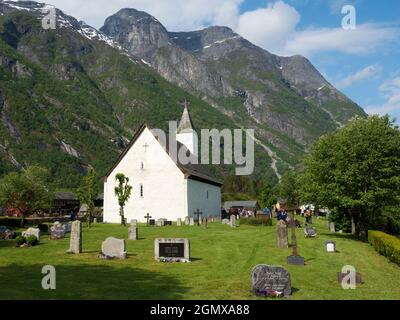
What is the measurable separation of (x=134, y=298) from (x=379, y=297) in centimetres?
807

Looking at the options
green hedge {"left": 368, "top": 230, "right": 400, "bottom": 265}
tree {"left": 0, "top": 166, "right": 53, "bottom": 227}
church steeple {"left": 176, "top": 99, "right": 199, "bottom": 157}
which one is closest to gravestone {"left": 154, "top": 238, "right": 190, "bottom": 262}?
green hedge {"left": 368, "top": 230, "right": 400, "bottom": 265}

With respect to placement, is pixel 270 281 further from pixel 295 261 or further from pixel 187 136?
pixel 187 136

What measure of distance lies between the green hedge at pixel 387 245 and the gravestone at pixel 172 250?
35.4 ft

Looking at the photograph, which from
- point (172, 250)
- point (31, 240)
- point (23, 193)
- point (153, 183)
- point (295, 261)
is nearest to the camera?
point (295, 261)

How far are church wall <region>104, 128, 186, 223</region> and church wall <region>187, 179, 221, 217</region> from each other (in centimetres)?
170

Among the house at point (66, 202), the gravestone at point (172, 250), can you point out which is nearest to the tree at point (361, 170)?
the gravestone at point (172, 250)

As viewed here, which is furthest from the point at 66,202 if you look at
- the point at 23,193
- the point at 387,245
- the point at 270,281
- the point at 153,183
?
the point at 270,281

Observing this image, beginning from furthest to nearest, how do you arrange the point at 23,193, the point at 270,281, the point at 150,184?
the point at 150,184 < the point at 23,193 < the point at 270,281

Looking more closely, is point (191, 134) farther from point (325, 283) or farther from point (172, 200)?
point (325, 283)

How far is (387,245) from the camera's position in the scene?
25.2 meters

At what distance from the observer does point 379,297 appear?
1491cm

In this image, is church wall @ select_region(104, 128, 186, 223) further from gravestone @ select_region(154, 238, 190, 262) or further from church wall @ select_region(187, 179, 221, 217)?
gravestone @ select_region(154, 238, 190, 262)

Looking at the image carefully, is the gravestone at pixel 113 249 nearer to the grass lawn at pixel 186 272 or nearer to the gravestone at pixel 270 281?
the grass lawn at pixel 186 272

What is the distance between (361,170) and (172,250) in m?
17.4
